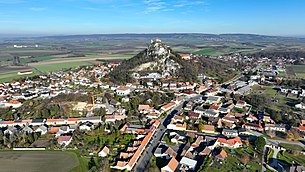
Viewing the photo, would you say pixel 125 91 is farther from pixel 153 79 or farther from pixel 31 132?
pixel 31 132

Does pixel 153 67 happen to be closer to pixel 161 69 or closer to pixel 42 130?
pixel 161 69

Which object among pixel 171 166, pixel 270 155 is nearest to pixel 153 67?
pixel 270 155

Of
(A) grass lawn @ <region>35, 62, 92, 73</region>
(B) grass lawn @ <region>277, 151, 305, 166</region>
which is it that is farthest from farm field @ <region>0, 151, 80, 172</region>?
(A) grass lawn @ <region>35, 62, 92, 73</region>

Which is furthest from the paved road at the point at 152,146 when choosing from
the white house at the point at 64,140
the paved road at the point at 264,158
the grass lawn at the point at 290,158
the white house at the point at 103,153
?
the grass lawn at the point at 290,158

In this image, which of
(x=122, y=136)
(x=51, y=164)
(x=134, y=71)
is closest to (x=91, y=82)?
(x=134, y=71)

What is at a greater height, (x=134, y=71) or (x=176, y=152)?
(x=134, y=71)

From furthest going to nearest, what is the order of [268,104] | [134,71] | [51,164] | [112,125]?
1. [134,71]
2. [268,104]
3. [112,125]
4. [51,164]
